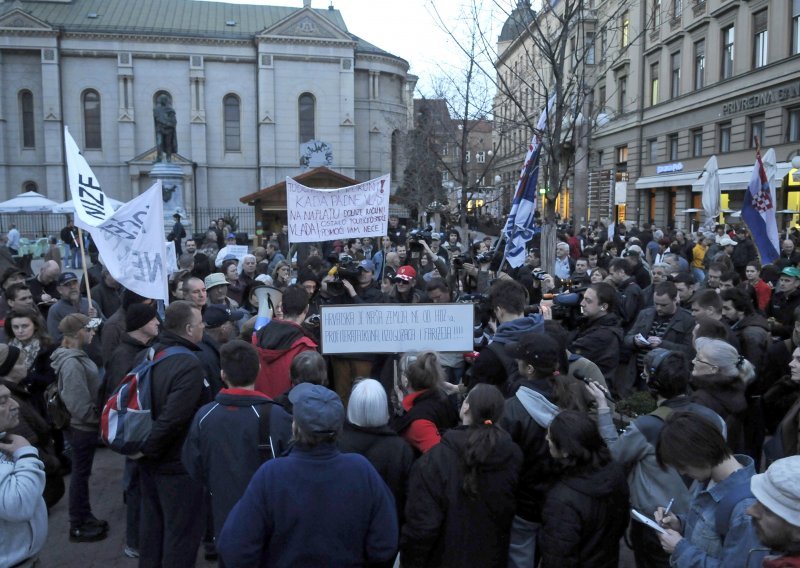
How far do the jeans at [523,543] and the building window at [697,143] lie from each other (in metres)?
30.8

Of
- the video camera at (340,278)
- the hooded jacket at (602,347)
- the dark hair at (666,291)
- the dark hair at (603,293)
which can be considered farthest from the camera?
the video camera at (340,278)

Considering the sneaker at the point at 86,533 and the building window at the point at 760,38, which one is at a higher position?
the building window at the point at 760,38

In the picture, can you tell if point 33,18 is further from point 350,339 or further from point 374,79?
point 350,339

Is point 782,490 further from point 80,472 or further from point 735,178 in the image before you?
point 735,178

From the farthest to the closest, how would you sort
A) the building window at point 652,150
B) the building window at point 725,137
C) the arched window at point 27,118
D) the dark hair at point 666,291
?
the arched window at point 27,118 → the building window at point 652,150 → the building window at point 725,137 → the dark hair at point 666,291

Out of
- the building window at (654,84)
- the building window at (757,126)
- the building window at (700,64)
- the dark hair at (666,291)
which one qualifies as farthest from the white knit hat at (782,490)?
the building window at (654,84)

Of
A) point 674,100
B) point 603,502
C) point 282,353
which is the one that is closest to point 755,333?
point 603,502

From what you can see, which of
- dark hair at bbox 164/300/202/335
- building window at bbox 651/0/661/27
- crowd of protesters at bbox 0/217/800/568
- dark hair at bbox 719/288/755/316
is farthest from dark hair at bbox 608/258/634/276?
dark hair at bbox 164/300/202/335

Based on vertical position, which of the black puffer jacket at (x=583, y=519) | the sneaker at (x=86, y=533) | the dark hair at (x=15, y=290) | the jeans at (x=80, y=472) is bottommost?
the sneaker at (x=86, y=533)

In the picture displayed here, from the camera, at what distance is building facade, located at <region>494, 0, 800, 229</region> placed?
2395cm

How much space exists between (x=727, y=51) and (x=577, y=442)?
3036 centimetres

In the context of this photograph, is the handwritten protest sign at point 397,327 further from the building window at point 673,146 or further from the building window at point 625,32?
the building window at point 673,146

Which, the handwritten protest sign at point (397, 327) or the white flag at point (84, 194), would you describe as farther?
the white flag at point (84, 194)

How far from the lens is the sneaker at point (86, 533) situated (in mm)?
5250
